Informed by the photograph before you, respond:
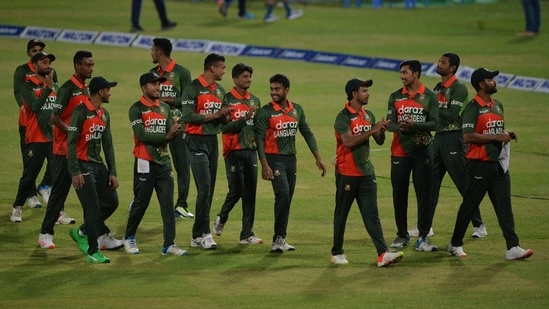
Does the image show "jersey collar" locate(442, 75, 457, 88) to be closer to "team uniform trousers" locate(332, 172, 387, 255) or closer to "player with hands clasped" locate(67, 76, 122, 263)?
"team uniform trousers" locate(332, 172, 387, 255)

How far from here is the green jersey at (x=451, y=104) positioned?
57.0 ft

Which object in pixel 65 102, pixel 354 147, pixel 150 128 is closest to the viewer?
pixel 354 147

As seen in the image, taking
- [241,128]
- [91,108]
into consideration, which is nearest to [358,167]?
[241,128]

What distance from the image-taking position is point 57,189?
16.5m

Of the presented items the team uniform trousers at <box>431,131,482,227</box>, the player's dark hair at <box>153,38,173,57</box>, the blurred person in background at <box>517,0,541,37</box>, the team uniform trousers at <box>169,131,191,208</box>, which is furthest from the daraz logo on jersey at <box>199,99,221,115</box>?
the blurred person in background at <box>517,0,541,37</box>

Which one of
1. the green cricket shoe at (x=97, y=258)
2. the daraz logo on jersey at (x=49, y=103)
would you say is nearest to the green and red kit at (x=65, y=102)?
the green cricket shoe at (x=97, y=258)

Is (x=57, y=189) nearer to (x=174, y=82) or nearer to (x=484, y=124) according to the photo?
(x=174, y=82)

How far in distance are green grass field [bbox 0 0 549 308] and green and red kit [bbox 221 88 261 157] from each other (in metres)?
1.53

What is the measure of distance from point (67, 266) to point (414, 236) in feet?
18.1

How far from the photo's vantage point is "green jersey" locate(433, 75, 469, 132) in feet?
57.0

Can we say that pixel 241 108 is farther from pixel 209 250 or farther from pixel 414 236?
pixel 414 236

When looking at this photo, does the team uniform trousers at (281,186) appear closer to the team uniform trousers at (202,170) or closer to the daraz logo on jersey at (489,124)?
the team uniform trousers at (202,170)

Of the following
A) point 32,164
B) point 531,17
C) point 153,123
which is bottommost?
point 32,164

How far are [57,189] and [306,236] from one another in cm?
399
